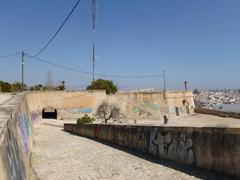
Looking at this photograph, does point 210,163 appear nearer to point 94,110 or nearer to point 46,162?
point 46,162

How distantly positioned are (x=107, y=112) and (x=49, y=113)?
7.38 m

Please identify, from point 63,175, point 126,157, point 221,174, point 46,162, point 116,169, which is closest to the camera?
point 221,174

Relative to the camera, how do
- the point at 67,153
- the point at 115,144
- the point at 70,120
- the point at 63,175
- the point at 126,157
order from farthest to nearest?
the point at 70,120 → the point at 115,144 → the point at 67,153 → the point at 126,157 → the point at 63,175

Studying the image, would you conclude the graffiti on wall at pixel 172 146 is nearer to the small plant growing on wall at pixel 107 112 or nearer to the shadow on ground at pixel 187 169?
the shadow on ground at pixel 187 169

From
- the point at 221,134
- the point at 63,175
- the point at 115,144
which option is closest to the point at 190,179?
the point at 221,134

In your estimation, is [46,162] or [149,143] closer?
[46,162]

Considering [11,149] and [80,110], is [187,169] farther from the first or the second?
[80,110]

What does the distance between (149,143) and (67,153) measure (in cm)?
352

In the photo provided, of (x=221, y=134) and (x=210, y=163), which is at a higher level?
(x=221, y=134)

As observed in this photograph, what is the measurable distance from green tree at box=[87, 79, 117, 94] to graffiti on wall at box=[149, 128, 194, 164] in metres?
36.8

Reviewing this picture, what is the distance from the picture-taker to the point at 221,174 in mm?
8359

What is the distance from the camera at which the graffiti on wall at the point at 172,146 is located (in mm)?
9899

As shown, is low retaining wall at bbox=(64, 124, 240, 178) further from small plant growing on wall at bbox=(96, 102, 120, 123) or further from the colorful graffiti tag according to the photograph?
the colorful graffiti tag

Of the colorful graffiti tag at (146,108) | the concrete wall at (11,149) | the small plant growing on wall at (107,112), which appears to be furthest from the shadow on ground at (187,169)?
the colorful graffiti tag at (146,108)
